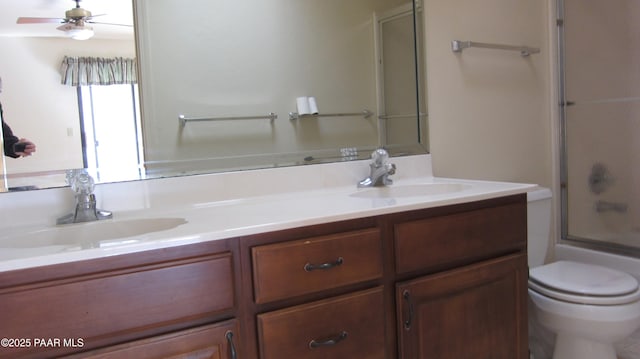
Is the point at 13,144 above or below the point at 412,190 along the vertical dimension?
above

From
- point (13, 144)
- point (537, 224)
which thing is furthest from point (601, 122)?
point (13, 144)

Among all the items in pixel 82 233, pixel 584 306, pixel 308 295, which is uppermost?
pixel 82 233

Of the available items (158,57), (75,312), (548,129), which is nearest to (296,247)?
(75,312)

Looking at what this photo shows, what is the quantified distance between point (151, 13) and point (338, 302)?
3.45ft

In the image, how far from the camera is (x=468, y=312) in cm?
133

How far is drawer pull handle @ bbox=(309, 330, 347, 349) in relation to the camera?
3.53 ft

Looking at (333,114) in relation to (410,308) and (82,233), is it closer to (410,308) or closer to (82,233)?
(410,308)

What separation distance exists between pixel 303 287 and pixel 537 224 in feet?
4.26

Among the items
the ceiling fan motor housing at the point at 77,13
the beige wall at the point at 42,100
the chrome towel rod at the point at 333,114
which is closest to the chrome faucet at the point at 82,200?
the beige wall at the point at 42,100

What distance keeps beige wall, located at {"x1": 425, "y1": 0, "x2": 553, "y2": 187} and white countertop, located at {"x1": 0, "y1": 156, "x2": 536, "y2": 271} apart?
38cm

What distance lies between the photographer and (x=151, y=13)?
1.41m

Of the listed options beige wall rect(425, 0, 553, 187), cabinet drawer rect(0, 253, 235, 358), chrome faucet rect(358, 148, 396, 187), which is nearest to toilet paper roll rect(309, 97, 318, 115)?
chrome faucet rect(358, 148, 396, 187)

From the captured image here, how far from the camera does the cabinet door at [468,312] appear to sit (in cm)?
123

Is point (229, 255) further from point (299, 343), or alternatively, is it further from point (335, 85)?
point (335, 85)
